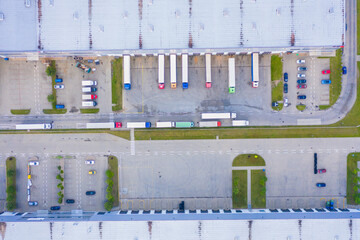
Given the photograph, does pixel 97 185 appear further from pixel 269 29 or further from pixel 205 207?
pixel 269 29

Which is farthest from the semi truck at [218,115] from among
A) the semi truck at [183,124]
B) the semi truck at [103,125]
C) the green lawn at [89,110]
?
the green lawn at [89,110]

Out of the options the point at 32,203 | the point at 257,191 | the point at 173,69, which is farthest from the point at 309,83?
the point at 32,203

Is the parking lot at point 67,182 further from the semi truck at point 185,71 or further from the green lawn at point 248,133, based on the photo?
the semi truck at point 185,71

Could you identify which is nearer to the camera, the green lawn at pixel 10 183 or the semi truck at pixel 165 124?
the semi truck at pixel 165 124

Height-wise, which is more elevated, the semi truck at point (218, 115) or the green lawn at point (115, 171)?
the semi truck at point (218, 115)

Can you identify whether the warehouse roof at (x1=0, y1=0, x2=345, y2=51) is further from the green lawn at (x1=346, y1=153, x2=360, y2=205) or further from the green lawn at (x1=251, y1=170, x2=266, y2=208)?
the green lawn at (x1=251, y1=170, x2=266, y2=208)

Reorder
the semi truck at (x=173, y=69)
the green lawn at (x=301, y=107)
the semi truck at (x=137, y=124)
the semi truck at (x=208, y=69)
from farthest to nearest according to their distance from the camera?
the green lawn at (x=301, y=107)
the semi truck at (x=137, y=124)
the semi truck at (x=208, y=69)
the semi truck at (x=173, y=69)

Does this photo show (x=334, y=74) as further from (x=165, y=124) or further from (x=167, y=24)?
(x=165, y=124)
